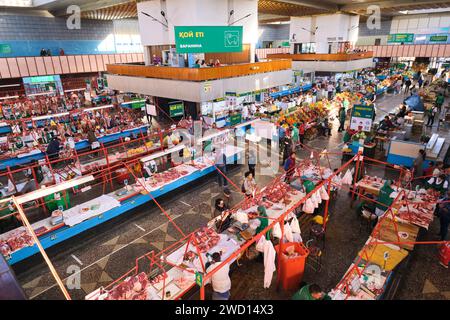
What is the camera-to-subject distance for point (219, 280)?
6363 millimetres

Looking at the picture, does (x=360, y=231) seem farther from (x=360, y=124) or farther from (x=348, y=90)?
(x=348, y=90)

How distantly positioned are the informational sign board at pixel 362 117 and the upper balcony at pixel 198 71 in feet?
25.6

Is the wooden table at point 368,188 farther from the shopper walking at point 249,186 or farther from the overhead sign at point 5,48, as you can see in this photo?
the overhead sign at point 5,48

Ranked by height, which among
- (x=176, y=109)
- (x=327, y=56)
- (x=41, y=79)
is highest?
(x=327, y=56)

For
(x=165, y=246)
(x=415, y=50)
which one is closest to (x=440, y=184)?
(x=165, y=246)

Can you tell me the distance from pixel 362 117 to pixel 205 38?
32.2 feet

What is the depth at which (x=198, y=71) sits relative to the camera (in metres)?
16.6

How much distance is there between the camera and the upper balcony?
17.1 meters

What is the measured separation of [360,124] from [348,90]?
15.2 meters

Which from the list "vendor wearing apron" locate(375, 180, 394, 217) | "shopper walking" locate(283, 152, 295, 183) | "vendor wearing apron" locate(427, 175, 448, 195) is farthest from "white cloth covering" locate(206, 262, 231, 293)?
"vendor wearing apron" locate(427, 175, 448, 195)

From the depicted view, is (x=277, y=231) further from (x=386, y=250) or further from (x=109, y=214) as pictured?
(x=109, y=214)

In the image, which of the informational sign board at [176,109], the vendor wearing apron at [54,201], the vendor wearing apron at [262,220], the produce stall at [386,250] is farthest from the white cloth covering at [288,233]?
the informational sign board at [176,109]
